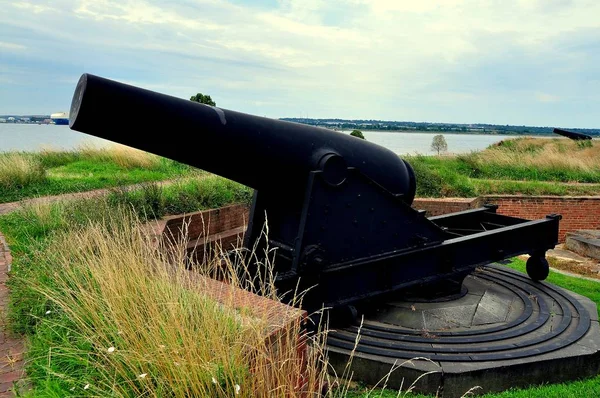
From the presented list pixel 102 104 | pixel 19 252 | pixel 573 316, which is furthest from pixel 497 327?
pixel 19 252

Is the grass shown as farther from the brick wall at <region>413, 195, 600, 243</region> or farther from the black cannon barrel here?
the brick wall at <region>413, 195, 600, 243</region>

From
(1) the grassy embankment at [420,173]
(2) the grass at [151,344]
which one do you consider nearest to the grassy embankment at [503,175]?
(1) the grassy embankment at [420,173]

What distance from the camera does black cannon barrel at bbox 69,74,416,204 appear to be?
2768mm

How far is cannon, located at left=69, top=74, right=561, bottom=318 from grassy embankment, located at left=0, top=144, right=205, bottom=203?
244 inches

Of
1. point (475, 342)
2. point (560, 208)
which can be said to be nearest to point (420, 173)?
point (560, 208)

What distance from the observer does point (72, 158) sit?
14.4 metres

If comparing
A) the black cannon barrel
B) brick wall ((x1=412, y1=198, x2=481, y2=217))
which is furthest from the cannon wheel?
brick wall ((x1=412, y1=198, x2=481, y2=217))

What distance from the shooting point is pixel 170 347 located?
7.41 ft

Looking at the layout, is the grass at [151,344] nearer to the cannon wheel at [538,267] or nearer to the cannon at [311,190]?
the cannon at [311,190]

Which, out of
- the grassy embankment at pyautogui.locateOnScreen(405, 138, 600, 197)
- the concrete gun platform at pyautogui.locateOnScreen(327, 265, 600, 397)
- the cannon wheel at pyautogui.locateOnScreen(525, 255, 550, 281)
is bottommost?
the concrete gun platform at pyautogui.locateOnScreen(327, 265, 600, 397)

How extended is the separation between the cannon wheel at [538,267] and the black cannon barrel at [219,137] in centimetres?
221

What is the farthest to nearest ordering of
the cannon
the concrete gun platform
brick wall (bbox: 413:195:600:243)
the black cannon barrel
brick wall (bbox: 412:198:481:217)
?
brick wall (bbox: 413:195:600:243) → brick wall (bbox: 412:198:481:217) → the concrete gun platform → the cannon → the black cannon barrel

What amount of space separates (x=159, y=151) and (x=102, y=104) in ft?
1.77

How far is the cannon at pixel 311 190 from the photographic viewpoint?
116 inches
